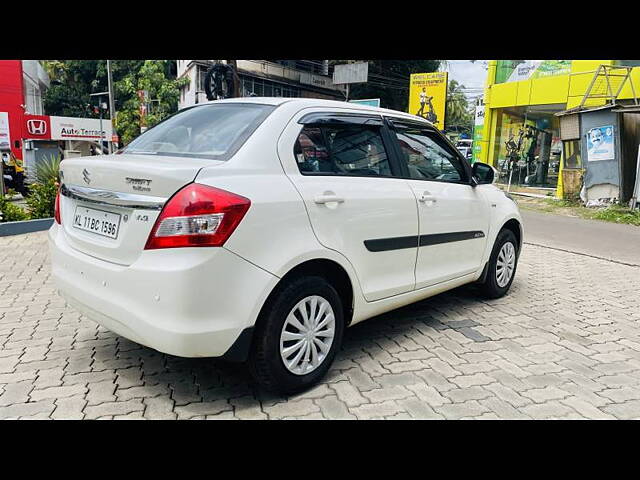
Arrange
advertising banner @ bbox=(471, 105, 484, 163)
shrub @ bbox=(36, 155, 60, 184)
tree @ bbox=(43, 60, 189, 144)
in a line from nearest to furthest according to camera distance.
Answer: shrub @ bbox=(36, 155, 60, 184), advertising banner @ bbox=(471, 105, 484, 163), tree @ bbox=(43, 60, 189, 144)

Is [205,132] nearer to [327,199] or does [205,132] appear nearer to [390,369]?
[327,199]

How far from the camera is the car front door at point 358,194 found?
9.43 feet

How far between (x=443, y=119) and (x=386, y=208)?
17893 millimetres

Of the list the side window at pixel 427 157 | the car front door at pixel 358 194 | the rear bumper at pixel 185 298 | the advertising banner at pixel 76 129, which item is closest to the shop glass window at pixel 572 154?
the side window at pixel 427 157

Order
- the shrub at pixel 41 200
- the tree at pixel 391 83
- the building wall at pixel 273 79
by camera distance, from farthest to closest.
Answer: the building wall at pixel 273 79, the tree at pixel 391 83, the shrub at pixel 41 200

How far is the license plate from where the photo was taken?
8.63 feet

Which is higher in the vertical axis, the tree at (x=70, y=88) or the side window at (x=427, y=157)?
the tree at (x=70, y=88)

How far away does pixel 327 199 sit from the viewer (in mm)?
2896

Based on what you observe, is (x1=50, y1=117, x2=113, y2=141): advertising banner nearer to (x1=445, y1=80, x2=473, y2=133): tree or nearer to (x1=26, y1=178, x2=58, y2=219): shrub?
(x1=26, y1=178, x2=58, y2=219): shrub

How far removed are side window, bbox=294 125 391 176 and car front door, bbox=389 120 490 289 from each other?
0.22 m

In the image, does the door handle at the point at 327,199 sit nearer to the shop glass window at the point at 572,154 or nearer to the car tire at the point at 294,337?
the car tire at the point at 294,337

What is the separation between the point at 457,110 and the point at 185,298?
5660cm

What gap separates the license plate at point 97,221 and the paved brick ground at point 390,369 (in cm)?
95

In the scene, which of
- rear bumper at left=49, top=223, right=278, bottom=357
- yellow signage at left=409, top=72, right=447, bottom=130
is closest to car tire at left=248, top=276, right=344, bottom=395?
rear bumper at left=49, top=223, right=278, bottom=357
